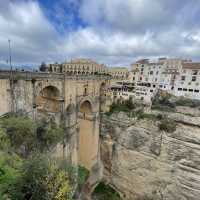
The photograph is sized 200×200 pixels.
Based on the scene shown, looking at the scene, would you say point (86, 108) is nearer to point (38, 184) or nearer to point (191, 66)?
point (38, 184)

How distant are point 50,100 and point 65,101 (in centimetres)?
120

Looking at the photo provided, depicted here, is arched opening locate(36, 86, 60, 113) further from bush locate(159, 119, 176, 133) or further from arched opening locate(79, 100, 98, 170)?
bush locate(159, 119, 176, 133)

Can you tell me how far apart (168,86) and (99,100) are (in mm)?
12089

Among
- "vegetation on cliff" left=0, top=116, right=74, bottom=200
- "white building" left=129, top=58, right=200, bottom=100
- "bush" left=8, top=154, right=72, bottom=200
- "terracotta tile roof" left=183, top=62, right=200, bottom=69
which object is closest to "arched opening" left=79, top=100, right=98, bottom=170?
"white building" left=129, top=58, right=200, bottom=100

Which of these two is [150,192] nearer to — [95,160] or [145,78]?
[95,160]

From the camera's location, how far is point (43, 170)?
15.5ft

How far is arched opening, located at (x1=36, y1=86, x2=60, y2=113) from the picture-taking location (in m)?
10.9

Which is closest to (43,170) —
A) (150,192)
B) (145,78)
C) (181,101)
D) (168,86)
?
(150,192)

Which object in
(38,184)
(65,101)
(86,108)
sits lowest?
(86,108)

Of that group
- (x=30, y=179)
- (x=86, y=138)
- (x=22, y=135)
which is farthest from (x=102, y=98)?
(x=30, y=179)

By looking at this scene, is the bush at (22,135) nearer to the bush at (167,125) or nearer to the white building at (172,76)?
the bush at (167,125)

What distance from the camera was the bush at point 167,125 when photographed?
47.7ft

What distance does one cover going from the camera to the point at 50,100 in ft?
37.0

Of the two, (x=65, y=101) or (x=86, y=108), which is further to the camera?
(x=86, y=108)
